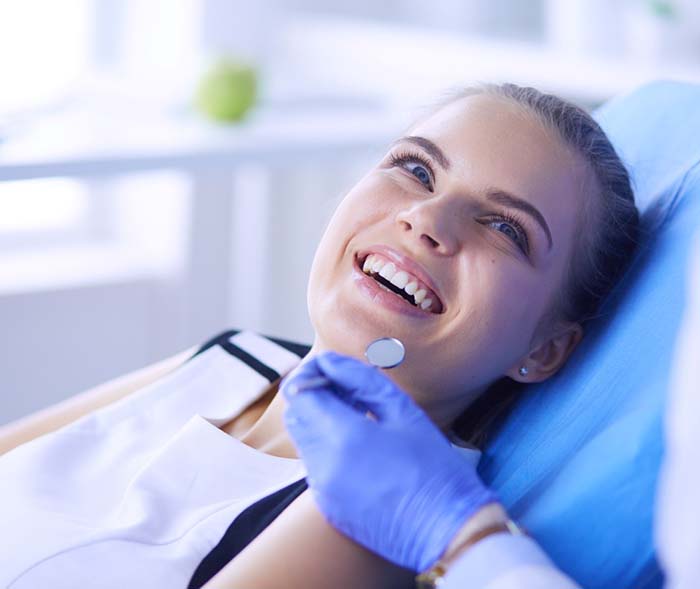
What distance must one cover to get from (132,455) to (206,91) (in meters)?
1.21

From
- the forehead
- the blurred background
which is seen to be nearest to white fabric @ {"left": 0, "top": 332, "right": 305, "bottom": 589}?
the forehead

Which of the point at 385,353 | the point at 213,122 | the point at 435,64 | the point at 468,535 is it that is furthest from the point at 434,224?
the point at 435,64

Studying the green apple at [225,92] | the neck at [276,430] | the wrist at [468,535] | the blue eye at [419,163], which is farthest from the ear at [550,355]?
the green apple at [225,92]

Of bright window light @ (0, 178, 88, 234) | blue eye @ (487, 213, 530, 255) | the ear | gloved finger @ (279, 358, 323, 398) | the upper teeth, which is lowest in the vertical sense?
bright window light @ (0, 178, 88, 234)

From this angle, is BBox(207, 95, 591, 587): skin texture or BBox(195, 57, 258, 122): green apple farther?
BBox(195, 57, 258, 122): green apple

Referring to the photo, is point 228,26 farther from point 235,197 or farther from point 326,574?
point 326,574

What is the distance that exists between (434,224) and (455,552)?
39 centimetres

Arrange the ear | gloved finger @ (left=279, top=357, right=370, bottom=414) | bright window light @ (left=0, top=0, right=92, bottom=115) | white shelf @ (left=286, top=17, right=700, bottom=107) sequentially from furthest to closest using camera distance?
bright window light @ (left=0, top=0, right=92, bottom=115), white shelf @ (left=286, top=17, right=700, bottom=107), the ear, gloved finger @ (left=279, top=357, right=370, bottom=414)

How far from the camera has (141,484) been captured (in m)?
1.22

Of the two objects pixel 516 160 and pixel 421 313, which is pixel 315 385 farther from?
pixel 516 160

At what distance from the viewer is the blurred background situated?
2.35 meters

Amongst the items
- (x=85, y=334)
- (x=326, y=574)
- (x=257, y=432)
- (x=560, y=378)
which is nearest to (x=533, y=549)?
(x=326, y=574)

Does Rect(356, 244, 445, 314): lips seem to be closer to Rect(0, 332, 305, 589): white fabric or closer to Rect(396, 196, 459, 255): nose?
Rect(396, 196, 459, 255): nose

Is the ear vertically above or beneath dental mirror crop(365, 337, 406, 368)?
beneath
